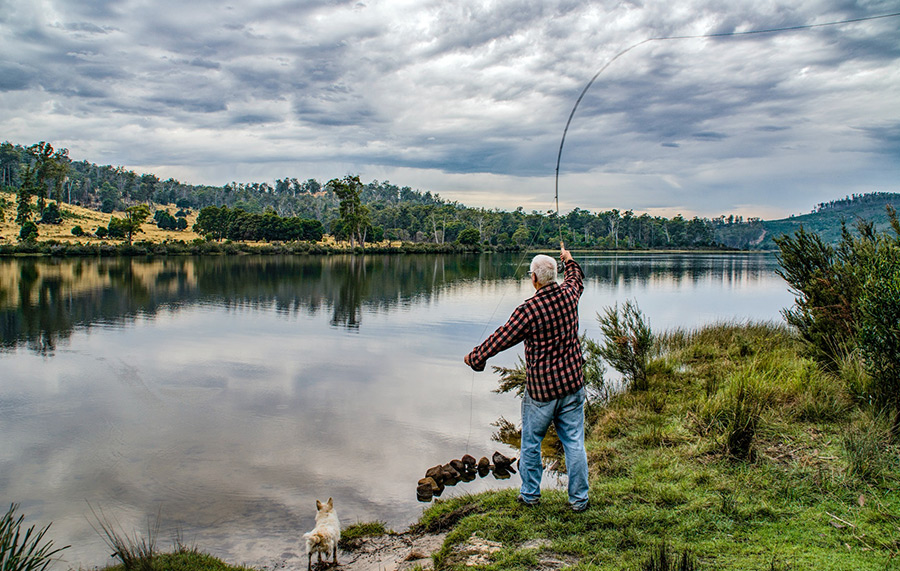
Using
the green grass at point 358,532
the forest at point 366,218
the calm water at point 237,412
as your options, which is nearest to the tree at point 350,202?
the forest at point 366,218

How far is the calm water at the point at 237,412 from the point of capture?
7.73 m

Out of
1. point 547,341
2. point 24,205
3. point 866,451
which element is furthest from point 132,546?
point 24,205

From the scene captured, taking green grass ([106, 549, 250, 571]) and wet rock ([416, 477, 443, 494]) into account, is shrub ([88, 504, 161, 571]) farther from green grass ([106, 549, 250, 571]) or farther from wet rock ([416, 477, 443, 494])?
wet rock ([416, 477, 443, 494])

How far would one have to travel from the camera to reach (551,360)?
16.8 ft

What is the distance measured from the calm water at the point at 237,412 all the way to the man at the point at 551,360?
9.52ft

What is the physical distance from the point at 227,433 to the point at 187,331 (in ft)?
43.5

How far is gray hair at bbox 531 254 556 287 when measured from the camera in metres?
5.24

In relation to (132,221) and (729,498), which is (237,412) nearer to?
(729,498)

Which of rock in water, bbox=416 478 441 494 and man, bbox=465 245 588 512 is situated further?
rock in water, bbox=416 478 441 494

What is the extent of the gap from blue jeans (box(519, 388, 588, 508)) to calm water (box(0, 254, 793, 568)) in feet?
8.85

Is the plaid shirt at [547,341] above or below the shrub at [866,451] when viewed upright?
above

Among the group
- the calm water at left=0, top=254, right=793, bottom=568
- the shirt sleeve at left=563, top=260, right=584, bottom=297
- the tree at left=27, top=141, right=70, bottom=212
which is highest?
the tree at left=27, top=141, right=70, bottom=212

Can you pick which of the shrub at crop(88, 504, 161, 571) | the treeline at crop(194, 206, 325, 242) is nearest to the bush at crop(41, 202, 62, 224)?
the treeline at crop(194, 206, 325, 242)

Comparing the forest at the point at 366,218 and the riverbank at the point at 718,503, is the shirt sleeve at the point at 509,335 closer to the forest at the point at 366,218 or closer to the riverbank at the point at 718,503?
the riverbank at the point at 718,503
